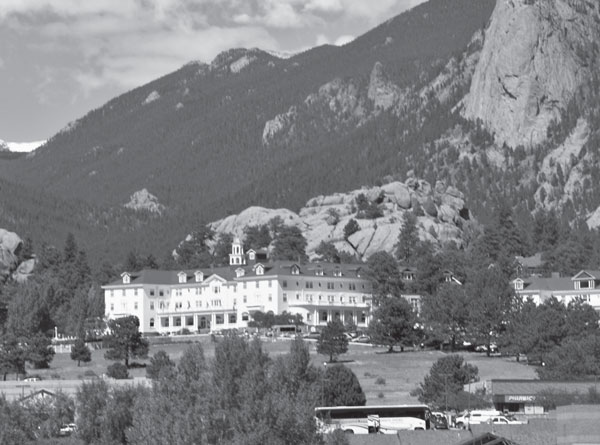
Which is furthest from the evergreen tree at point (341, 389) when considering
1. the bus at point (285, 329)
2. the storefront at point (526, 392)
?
the bus at point (285, 329)

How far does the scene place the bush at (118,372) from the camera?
143900 mm

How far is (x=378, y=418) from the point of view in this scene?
3932 inches

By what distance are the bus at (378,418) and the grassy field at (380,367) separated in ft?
75.5

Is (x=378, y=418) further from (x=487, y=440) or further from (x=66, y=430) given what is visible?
(x=66, y=430)

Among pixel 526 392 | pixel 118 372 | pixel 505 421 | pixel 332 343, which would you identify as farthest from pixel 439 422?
pixel 332 343

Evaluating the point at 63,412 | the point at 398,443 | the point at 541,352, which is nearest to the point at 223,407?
the point at 398,443

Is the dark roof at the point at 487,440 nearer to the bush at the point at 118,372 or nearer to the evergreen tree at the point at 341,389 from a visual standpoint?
the evergreen tree at the point at 341,389

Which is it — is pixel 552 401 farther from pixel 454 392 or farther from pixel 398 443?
pixel 398 443

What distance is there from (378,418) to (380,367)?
4921 cm

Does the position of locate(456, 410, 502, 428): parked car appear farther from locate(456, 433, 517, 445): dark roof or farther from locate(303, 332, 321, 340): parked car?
locate(303, 332, 321, 340): parked car

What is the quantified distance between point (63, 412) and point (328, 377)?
2147 cm

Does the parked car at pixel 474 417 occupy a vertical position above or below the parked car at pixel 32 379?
below

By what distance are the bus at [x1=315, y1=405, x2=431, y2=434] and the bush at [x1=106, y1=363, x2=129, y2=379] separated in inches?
1806

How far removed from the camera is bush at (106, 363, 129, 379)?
14390 centimetres
